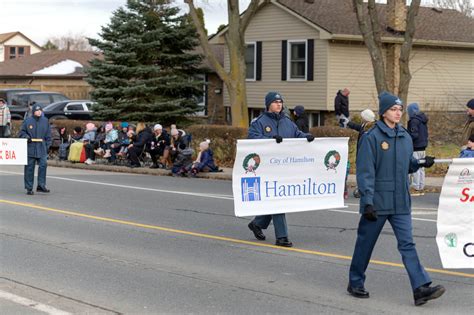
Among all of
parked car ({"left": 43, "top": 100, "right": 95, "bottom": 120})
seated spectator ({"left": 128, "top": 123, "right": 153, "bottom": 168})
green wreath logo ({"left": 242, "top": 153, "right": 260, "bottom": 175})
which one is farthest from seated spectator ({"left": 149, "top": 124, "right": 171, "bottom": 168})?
green wreath logo ({"left": 242, "top": 153, "right": 260, "bottom": 175})

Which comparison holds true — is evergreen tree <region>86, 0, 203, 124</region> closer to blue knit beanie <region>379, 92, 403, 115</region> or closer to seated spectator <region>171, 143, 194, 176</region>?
seated spectator <region>171, 143, 194, 176</region>

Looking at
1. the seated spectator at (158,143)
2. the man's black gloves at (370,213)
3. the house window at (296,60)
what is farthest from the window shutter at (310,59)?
the man's black gloves at (370,213)

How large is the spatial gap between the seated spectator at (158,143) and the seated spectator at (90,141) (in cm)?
304

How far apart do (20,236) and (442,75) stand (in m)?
27.9

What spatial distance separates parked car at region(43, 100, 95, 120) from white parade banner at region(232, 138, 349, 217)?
26113 millimetres

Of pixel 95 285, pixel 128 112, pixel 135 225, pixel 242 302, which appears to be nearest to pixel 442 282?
pixel 242 302

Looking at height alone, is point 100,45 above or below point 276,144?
above

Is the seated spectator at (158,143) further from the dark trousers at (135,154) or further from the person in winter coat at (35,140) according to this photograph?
the person in winter coat at (35,140)

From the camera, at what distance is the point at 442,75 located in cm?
3666

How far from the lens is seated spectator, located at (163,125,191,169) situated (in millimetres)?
23473

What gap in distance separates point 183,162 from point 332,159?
11453 millimetres

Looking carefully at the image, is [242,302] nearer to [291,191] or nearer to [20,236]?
[291,191]

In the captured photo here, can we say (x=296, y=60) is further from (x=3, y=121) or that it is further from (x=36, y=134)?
(x=36, y=134)

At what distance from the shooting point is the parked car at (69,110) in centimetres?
3675
